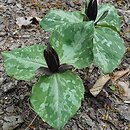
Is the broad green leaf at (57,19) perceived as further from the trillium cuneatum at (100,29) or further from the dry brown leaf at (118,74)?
the dry brown leaf at (118,74)

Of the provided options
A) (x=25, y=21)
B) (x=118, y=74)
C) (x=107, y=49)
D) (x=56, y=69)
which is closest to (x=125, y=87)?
(x=118, y=74)

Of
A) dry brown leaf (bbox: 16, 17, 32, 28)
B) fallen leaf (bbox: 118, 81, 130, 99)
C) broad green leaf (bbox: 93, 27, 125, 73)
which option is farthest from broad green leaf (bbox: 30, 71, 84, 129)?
dry brown leaf (bbox: 16, 17, 32, 28)

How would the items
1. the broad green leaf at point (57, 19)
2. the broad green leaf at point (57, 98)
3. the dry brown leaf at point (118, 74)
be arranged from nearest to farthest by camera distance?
the broad green leaf at point (57, 98) → the broad green leaf at point (57, 19) → the dry brown leaf at point (118, 74)

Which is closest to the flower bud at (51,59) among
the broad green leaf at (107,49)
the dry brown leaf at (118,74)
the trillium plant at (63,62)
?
the trillium plant at (63,62)

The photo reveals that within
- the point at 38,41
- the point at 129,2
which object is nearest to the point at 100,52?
the point at 38,41

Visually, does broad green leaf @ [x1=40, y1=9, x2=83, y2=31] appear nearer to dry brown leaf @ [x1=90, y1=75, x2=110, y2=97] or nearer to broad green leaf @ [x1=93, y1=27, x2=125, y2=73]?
broad green leaf @ [x1=93, y1=27, x2=125, y2=73]
